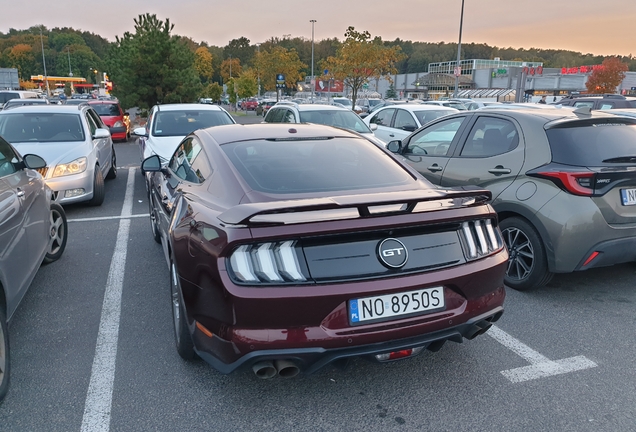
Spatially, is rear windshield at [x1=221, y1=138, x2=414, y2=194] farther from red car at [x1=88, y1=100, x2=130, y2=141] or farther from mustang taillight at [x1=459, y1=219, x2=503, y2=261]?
red car at [x1=88, y1=100, x2=130, y2=141]

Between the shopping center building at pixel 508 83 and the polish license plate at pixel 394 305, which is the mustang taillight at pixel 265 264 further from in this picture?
the shopping center building at pixel 508 83

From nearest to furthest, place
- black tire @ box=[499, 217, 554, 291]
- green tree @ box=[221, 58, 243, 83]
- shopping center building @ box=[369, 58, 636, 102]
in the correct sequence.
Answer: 1. black tire @ box=[499, 217, 554, 291]
2. shopping center building @ box=[369, 58, 636, 102]
3. green tree @ box=[221, 58, 243, 83]

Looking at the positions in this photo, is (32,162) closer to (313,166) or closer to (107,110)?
(313,166)

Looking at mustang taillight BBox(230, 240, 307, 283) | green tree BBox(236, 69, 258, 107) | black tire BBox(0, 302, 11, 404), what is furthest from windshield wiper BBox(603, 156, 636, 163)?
green tree BBox(236, 69, 258, 107)

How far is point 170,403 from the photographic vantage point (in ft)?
9.45

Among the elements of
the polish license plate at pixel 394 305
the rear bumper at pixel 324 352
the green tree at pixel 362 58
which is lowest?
the rear bumper at pixel 324 352

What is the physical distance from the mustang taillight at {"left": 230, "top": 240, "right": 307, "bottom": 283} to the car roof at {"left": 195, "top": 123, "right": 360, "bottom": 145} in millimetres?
1422

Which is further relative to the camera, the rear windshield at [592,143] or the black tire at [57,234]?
the black tire at [57,234]

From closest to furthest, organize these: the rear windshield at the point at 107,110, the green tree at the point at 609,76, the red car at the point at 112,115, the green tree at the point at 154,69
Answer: the red car at the point at 112,115 → the rear windshield at the point at 107,110 → the green tree at the point at 154,69 → the green tree at the point at 609,76

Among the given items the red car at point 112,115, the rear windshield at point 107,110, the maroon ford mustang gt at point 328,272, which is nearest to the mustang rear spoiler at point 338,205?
the maroon ford mustang gt at point 328,272

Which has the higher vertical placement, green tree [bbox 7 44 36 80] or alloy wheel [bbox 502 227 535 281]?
green tree [bbox 7 44 36 80]

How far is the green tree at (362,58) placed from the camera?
106 feet

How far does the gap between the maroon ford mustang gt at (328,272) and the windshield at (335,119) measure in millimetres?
7880

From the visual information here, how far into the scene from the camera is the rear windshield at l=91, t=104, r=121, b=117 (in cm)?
1914
